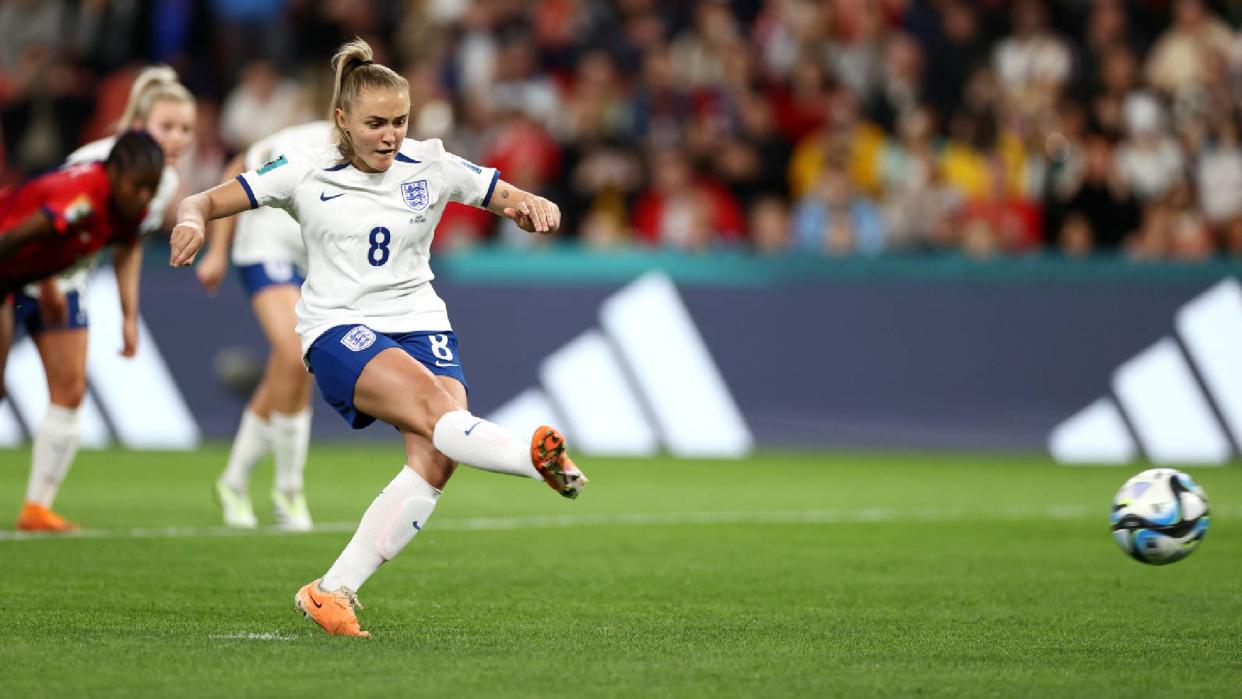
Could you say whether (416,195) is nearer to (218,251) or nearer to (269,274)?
(269,274)

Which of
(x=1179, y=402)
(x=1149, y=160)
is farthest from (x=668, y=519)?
(x=1149, y=160)

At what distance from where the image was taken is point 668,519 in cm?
1188

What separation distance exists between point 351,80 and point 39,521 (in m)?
4.51

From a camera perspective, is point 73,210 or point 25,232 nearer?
point 25,232

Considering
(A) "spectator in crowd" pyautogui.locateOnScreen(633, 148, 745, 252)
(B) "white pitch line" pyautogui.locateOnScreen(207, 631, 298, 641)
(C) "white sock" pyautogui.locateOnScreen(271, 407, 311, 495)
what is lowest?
(B) "white pitch line" pyautogui.locateOnScreen(207, 631, 298, 641)

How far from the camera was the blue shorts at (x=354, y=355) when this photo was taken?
7109 millimetres

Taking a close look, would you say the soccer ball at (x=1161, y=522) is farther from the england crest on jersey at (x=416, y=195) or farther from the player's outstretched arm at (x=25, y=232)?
the player's outstretched arm at (x=25, y=232)

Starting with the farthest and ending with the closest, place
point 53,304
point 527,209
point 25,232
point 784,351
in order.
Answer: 1. point 784,351
2. point 53,304
3. point 25,232
4. point 527,209

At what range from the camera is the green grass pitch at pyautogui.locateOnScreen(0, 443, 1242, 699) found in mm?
6152

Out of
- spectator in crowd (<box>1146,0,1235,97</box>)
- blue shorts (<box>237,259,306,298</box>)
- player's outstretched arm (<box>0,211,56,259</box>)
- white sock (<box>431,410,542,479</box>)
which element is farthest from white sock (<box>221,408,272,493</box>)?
spectator in crowd (<box>1146,0,1235,97</box>)

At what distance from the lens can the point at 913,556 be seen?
32.8ft

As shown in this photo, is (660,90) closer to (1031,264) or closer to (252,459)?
(1031,264)

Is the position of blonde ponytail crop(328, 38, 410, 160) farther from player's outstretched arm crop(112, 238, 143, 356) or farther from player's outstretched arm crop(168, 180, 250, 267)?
player's outstretched arm crop(112, 238, 143, 356)

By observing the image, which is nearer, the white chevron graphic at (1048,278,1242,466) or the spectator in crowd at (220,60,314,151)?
the white chevron graphic at (1048,278,1242,466)
